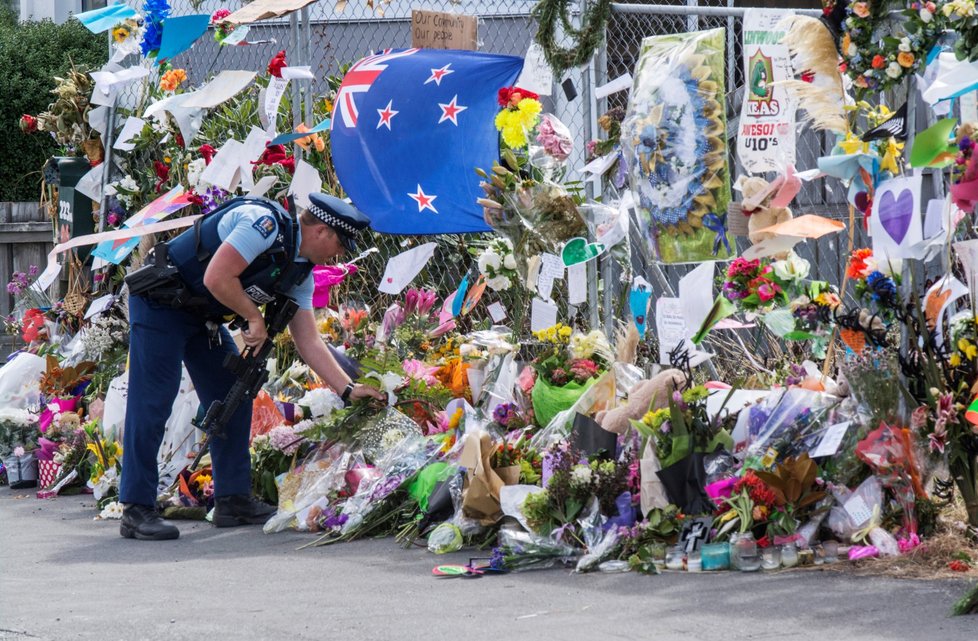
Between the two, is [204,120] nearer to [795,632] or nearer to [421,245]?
[421,245]

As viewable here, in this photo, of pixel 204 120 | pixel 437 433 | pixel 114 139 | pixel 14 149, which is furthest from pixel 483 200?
pixel 14 149

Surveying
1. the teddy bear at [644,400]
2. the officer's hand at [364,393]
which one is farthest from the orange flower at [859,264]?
the officer's hand at [364,393]

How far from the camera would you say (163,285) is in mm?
6121

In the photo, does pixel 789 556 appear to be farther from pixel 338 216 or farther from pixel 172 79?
pixel 172 79

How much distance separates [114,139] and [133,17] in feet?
3.50

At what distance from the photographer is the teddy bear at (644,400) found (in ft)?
17.7

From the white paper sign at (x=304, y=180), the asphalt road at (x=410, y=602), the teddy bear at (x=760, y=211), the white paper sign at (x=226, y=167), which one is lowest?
the asphalt road at (x=410, y=602)

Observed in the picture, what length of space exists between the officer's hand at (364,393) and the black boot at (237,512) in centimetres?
77

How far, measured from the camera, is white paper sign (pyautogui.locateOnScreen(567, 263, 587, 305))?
6.52 metres

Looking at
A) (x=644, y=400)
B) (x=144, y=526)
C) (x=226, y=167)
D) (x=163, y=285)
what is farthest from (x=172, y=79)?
(x=644, y=400)

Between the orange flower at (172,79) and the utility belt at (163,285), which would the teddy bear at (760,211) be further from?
the orange flower at (172,79)

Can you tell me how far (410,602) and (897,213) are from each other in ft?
7.36

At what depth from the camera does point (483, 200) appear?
653cm

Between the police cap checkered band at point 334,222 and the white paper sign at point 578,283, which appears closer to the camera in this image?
the police cap checkered band at point 334,222
